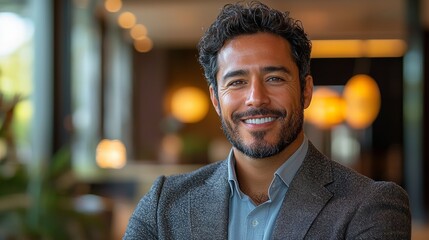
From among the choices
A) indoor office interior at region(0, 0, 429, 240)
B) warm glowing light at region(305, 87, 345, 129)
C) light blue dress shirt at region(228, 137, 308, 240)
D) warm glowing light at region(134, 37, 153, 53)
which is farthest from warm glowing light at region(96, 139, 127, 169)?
light blue dress shirt at region(228, 137, 308, 240)

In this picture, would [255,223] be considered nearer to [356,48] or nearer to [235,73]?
[235,73]

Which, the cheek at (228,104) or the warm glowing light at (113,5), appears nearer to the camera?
the cheek at (228,104)

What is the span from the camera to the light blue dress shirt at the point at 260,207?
1325mm

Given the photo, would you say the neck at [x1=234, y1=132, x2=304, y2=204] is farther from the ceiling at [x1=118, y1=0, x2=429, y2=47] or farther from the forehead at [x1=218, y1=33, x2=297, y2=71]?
the ceiling at [x1=118, y1=0, x2=429, y2=47]

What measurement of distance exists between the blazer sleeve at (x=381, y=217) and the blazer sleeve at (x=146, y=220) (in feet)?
1.16

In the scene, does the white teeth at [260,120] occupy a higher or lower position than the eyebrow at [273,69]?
lower

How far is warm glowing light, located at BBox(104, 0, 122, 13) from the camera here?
9289mm

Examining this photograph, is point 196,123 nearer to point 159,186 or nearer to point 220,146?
point 220,146

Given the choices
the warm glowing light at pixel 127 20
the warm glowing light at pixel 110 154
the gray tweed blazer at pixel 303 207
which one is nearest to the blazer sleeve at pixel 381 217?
the gray tweed blazer at pixel 303 207

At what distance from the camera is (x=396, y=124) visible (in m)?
13.3

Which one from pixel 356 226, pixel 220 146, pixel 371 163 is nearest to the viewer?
pixel 356 226

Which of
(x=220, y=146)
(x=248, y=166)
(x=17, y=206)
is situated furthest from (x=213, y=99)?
(x=220, y=146)

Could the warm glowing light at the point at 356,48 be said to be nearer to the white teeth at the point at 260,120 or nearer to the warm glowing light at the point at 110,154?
the warm glowing light at the point at 110,154

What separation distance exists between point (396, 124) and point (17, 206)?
971cm
